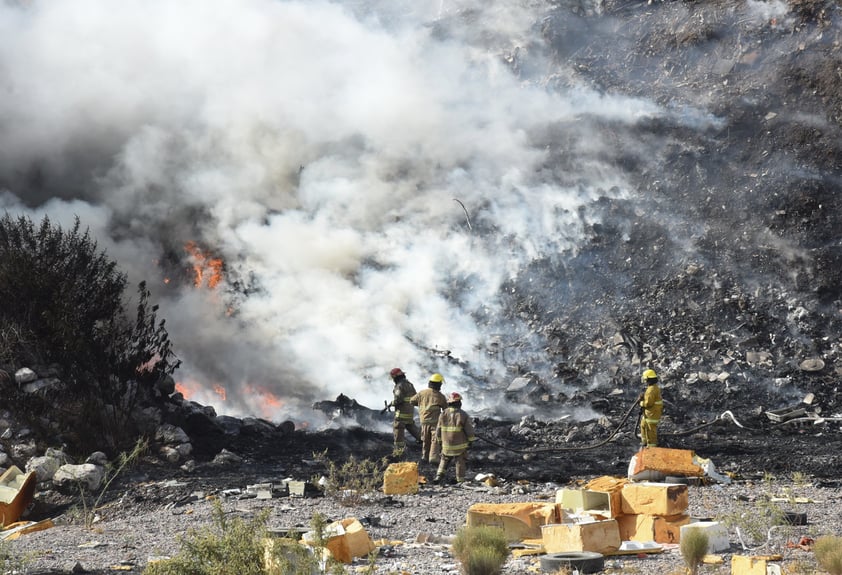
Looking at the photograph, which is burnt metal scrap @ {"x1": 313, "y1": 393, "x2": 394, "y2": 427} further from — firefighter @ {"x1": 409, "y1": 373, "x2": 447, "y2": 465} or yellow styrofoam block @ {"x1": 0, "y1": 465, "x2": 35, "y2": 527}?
yellow styrofoam block @ {"x1": 0, "y1": 465, "x2": 35, "y2": 527}

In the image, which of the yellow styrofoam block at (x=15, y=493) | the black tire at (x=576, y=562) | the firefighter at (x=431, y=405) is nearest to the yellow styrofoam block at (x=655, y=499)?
the black tire at (x=576, y=562)

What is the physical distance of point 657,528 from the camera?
22.7ft

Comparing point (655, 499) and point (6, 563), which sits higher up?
point (655, 499)

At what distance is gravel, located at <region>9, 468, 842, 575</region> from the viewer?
6438mm

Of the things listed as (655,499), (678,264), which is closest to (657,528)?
(655,499)

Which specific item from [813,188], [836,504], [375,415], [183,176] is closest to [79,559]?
[836,504]

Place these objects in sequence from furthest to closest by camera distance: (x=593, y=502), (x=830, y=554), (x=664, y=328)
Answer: (x=664, y=328)
(x=593, y=502)
(x=830, y=554)

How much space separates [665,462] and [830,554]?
165 inches

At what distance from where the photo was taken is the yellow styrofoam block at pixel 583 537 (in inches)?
249

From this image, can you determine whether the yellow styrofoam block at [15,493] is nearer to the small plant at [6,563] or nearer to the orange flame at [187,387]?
the small plant at [6,563]

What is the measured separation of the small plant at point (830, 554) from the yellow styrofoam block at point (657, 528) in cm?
160

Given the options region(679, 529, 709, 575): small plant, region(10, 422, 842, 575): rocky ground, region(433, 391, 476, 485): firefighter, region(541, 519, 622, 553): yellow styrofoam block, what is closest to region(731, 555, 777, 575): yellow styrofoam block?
region(679, 529, 709, 575): small plant

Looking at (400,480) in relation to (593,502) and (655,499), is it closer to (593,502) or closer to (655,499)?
(593,502)

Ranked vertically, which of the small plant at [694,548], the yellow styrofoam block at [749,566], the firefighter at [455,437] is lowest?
the yellow styrofoam block at [749,566]
